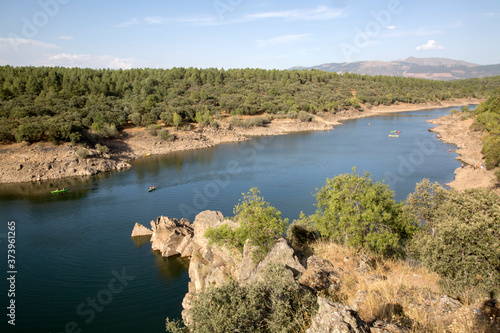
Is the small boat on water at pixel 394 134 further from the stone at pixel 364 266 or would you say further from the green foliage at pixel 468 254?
the green foliage at pixel 468 254

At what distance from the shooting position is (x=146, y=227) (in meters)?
28.2

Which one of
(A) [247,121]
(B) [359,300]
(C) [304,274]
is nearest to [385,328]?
(B) [359,300]

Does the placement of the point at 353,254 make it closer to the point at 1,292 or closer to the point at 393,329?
the point at 393,329

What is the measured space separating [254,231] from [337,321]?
24.7 ft

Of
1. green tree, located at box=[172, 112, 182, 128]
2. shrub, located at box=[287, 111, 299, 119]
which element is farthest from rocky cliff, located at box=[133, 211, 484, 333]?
shrub, located at box=[287, 111, 299, 119]

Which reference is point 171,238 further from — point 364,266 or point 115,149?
point 115,149

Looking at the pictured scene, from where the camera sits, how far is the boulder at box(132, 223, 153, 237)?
1059 inches

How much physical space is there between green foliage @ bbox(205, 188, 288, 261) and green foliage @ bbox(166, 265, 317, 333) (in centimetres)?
459

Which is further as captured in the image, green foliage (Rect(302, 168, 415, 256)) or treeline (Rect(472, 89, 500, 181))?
treeline (Rect(472, 89, 500, 181))

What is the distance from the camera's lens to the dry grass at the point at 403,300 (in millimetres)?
6559

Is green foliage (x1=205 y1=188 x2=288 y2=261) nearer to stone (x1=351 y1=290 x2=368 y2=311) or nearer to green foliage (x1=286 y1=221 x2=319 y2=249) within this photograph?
green foliage (x1=286 y1=221 x2=319 y2=249)

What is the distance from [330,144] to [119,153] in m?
39.9

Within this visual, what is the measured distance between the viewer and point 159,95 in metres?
83.4

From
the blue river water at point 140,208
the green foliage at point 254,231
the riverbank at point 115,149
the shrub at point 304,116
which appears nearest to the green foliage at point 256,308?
the green foliage at point 254,231
